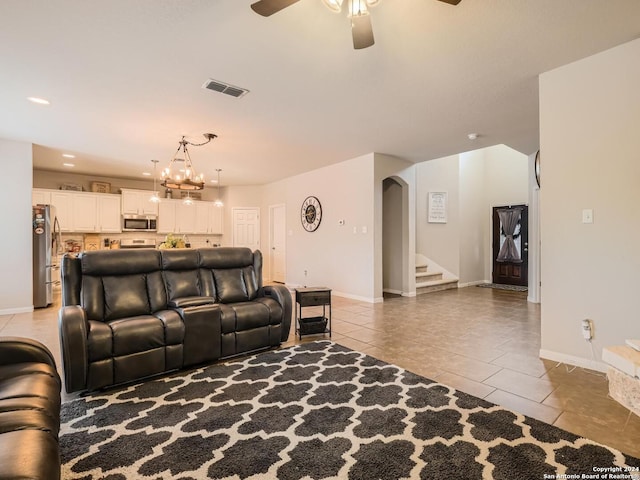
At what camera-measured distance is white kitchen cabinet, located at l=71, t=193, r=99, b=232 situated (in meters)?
7.02

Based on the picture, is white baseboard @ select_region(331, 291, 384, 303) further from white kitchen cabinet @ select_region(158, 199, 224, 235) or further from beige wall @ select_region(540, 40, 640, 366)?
white kitchen cabinet @ select_region(158, 199, 224, 235)

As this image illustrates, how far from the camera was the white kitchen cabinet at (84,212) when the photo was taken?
7023 mm

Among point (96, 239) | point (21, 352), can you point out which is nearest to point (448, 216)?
point (21, 352)

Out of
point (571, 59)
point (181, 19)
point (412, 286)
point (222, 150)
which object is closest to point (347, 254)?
point (412, 286)

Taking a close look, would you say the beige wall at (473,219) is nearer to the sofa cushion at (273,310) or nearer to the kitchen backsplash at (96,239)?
the sofa cushion at (273,310)

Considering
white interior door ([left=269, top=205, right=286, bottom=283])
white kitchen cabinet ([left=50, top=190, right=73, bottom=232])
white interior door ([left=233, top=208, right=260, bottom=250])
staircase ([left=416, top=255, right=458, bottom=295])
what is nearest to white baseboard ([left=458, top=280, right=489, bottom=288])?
staircase ([left=416, top=255, right=458, bottom=295])

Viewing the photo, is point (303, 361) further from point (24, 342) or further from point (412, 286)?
point (412, 286)

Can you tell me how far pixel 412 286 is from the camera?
6441 mm

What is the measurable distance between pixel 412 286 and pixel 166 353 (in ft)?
16.1

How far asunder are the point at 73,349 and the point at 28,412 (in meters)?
1.18

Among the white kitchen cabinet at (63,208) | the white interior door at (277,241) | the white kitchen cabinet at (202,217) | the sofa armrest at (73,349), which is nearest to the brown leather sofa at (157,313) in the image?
the sofa armrest at (73,349)

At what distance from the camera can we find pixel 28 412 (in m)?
1.25

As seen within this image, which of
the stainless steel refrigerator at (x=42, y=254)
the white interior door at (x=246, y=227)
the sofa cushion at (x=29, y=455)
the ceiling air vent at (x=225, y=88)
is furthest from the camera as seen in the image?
the white interior door at (x=246, y=227)

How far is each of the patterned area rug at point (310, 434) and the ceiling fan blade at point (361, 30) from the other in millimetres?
2326
